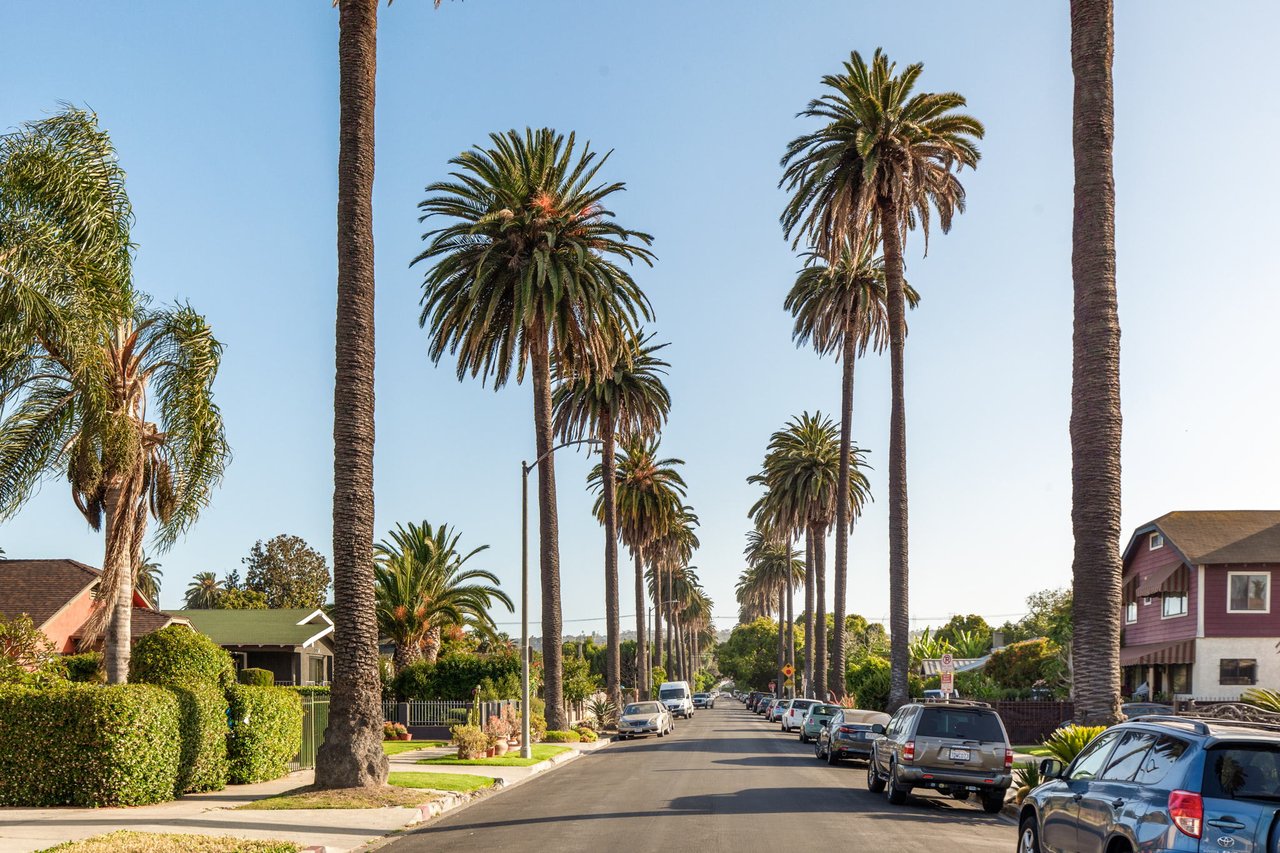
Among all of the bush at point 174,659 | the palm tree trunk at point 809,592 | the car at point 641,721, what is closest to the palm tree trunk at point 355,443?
the bush at point 174,659

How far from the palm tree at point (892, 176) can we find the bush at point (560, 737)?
1126 cm

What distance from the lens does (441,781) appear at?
2492cm

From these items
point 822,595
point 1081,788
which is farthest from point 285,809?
point 822,595

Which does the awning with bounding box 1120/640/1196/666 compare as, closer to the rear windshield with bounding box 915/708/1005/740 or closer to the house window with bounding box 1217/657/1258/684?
the house window with bounding box 1217/657/1258/684

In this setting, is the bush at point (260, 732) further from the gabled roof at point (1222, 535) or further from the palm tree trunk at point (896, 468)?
the gabled roof at point (1222, 535)

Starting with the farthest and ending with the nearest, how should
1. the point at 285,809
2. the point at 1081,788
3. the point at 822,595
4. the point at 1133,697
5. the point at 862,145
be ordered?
the point at 822,595, the point at 1133,697, the point at 862,145, the point at 285,809, the point at 1081,788

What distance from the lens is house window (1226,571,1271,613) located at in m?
45.6

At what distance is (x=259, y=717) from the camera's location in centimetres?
2514

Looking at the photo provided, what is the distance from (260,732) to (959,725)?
43.9 ft

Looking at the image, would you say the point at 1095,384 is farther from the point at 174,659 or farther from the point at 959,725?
the point at 174,659

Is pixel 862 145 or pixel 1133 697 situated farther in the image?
pixel 1133 697

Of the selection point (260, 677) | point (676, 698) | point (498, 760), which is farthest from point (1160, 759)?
point (676, 698)

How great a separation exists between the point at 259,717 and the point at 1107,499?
53.7 ft

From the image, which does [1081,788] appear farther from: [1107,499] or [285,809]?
[285,809]
